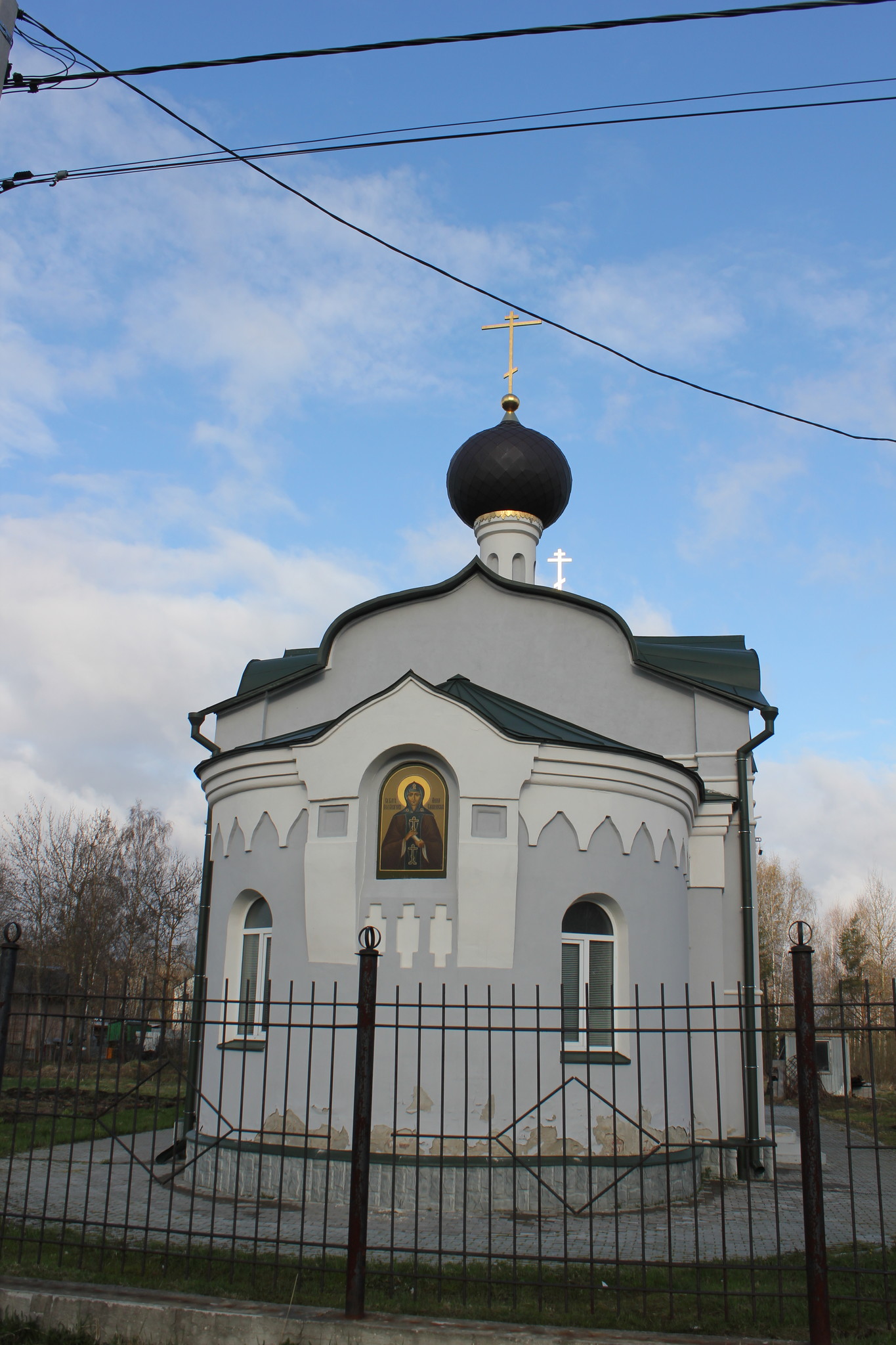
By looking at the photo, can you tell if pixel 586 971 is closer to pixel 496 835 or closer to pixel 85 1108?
pixel 496 835

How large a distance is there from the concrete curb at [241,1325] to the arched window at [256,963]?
4465 mm

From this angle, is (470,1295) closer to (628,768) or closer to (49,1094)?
(628,768)

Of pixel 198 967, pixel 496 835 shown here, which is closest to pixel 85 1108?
pixel 198 967

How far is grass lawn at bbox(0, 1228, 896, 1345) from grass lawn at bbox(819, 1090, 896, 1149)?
8007 mm

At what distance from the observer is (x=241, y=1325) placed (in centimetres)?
453

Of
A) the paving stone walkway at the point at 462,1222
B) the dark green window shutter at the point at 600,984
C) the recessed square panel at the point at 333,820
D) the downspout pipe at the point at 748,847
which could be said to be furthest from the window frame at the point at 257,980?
the downspout pipe at the point at 748,847

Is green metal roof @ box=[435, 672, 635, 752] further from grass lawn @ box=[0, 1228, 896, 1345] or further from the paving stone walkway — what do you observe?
grass lawn @ box=[0, 1228, 896, 1345]

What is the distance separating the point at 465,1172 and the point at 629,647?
6.72 m

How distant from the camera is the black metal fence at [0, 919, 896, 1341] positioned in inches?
195

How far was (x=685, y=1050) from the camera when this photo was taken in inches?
378

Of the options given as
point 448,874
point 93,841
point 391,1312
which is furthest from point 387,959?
point 93,841

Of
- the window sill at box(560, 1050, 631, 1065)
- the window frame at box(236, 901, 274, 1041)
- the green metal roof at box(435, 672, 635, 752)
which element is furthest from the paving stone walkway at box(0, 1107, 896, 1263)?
the green metal roof at box(435, 672, 635, 752)

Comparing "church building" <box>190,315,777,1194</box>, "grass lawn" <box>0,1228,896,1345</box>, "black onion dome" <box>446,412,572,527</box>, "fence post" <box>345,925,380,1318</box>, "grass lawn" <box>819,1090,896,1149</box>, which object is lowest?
"grass lawn" <box>819,1090,896,1149</box>

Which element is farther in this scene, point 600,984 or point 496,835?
point 600,984
